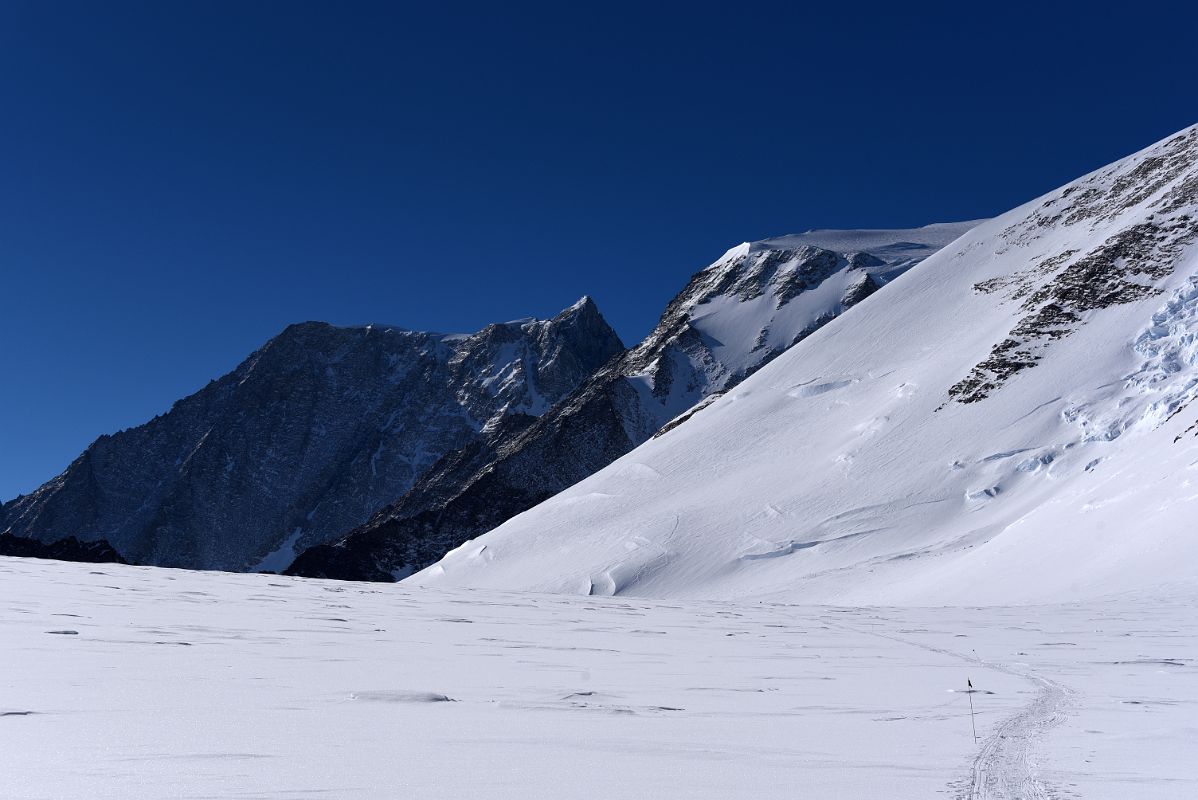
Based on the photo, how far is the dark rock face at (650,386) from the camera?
152 meters

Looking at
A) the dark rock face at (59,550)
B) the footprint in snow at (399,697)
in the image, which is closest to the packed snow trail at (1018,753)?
the footprint in snow at (399,697)

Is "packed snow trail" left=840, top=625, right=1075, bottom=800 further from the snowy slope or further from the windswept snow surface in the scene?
the snowy slope

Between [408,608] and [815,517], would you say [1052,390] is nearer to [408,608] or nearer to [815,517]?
[815,517]

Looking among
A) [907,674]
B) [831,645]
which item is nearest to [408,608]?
[831,645]

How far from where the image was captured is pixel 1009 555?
111 feet

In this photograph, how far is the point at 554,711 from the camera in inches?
273

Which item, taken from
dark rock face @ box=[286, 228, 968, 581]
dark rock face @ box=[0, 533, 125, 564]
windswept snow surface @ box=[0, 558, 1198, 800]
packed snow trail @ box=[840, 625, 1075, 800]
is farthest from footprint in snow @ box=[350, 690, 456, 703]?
dark rock face @ box=[286, 228, 968, 581]

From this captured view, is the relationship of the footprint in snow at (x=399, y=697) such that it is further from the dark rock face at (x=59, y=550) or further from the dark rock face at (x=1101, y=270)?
the dark rock face at (x=59, y=550)

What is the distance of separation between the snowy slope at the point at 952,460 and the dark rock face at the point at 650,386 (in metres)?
88.2

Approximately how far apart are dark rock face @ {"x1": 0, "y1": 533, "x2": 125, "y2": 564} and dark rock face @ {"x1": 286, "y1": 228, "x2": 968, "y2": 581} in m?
62.8

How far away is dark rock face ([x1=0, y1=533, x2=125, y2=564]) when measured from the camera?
230ft

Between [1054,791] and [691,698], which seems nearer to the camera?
[1054,791]

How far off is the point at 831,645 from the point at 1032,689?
534 centimetres

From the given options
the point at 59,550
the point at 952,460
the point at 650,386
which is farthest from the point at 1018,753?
the point at 650,386
